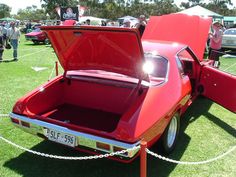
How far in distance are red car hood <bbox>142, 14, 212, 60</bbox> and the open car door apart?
53.2 inches

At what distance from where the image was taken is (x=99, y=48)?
410cm

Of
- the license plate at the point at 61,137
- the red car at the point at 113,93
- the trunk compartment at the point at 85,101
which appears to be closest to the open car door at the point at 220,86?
the red car at the point at 113,93

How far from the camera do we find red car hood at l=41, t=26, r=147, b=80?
3602mm

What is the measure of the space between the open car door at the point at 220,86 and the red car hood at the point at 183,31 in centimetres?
135

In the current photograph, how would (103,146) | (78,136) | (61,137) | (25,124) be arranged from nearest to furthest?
1. (103,146)
2. (78,136)
3. (61,137)
4. (25,124)

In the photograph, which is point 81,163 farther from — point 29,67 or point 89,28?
point 29,67

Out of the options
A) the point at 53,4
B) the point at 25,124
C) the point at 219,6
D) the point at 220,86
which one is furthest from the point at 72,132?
the point at 219,6

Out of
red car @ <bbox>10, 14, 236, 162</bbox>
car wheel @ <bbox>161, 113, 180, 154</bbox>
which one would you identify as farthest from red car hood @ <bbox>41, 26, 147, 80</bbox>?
car wheel @ <bbox>161, 113, 180, 154</bbox>

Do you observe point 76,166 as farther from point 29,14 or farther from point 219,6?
point 29,14

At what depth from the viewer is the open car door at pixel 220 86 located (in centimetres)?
554

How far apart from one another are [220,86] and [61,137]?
10.6 ft

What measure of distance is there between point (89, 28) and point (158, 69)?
139cm

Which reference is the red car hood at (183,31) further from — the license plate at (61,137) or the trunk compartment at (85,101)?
the license plate at (61,137)

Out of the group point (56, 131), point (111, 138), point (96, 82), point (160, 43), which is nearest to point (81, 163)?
point (56, 131)
